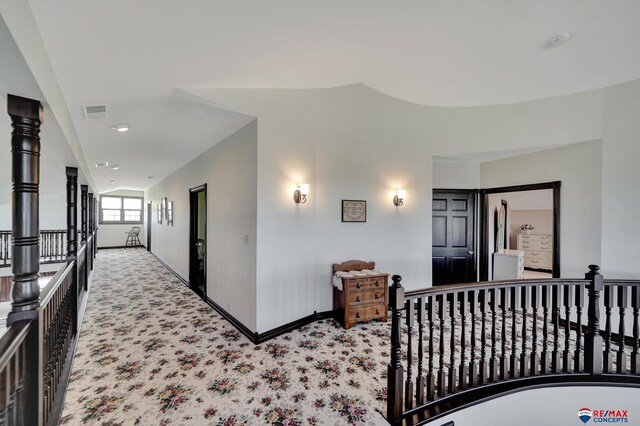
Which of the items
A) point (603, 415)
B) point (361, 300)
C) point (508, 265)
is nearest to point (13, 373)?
point (361, 300)

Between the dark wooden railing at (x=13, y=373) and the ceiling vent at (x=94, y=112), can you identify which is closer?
the dark wooden railing at (x=13, y=373)

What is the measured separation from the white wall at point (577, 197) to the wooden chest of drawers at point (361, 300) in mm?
2610

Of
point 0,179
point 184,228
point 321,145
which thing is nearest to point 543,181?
point 321,145

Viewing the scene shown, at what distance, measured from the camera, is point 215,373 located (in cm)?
258

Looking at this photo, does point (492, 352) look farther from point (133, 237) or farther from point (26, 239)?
point (133, 237)

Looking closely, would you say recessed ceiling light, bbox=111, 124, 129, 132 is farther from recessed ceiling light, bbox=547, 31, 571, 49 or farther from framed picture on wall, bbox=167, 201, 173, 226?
recessed ceiling light, bbox=547, 31, 571, 49

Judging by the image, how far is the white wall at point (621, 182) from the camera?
10.7 feet

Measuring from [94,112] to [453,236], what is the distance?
215 inches

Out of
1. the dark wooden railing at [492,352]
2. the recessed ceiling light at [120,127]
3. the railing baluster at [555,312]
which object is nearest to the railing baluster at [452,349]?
the dark wooden railing at [492,352]

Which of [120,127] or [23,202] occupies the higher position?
[120,127]

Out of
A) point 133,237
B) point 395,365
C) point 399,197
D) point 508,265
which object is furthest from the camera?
point 133,237

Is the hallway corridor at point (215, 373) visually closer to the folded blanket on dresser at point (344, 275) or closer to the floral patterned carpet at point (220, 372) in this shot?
the floral patterned carpet at point (220, 372)

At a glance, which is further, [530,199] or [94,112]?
[530,199]

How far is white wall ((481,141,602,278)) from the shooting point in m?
3.54
